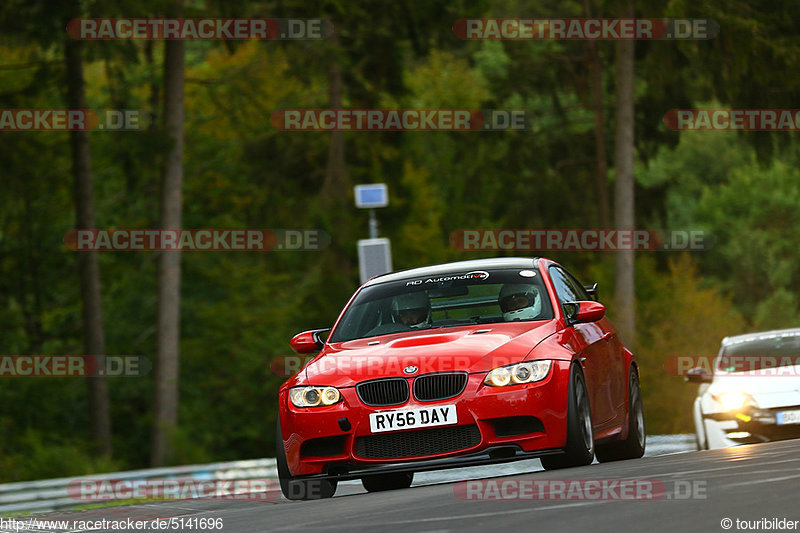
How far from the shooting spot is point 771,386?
14945 millimetres

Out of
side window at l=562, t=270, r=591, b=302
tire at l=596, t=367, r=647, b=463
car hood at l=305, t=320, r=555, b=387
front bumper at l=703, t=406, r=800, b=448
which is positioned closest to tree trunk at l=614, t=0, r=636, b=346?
front bumper at l=703, t=406, r=800, b=448

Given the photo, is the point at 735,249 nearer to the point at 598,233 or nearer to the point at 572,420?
the point at 598,233

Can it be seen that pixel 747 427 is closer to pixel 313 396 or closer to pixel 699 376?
pixel 699 376

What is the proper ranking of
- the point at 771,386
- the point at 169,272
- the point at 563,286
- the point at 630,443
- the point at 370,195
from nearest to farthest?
the point at 563,286 < the point at 630,443 < the point at 771,386 < the point at 370,195 < the point at 169,272

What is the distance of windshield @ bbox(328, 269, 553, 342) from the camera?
36.0 ft

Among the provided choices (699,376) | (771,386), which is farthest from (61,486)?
(771,386)

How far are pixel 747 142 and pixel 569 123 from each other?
45.0 feet

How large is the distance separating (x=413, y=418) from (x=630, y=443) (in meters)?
3.14

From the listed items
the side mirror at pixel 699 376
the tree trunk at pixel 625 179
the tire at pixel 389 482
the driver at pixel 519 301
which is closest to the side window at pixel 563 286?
the driver at pixel 519 301

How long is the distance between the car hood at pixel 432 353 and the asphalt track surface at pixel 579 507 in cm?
81

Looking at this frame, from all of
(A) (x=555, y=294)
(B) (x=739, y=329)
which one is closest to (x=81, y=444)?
(A) (x=555, y=294)

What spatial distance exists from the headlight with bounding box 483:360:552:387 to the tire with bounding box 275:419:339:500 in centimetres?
147

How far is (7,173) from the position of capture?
34.1 m

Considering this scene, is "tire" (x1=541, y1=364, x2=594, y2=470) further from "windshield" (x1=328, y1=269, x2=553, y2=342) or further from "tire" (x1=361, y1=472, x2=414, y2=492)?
"tire" (x1=361, y1=472, x2=414, y2=492)
